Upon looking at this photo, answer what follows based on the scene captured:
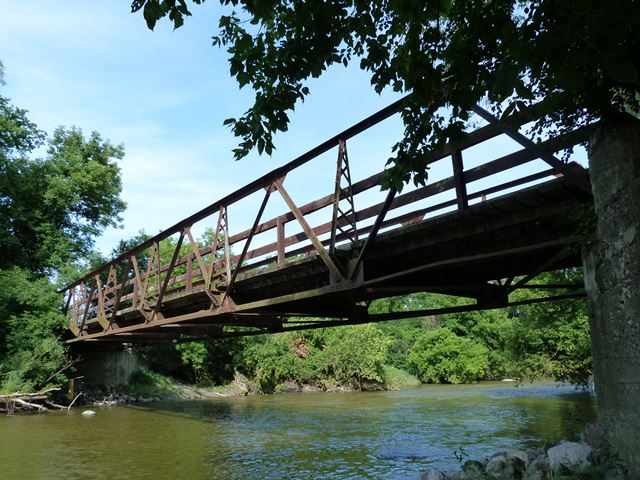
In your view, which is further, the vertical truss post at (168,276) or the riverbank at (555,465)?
the vertical truss post at (168,276)

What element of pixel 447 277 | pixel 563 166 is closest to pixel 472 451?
pixel 447 277

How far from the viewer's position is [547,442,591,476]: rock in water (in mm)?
6047

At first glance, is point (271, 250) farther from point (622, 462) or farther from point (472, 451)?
point (622, 462)

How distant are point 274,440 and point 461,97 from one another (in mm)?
11704

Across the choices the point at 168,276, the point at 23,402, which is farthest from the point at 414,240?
the point at 23,402

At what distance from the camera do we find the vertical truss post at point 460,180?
24.7 ft

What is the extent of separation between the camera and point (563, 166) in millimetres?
6320

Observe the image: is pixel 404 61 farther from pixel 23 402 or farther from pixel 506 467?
pixel 23 402

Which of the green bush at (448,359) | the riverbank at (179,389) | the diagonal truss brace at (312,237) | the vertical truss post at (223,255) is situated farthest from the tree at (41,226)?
the green bush at (448,359)

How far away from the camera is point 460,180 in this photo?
7.53 metres

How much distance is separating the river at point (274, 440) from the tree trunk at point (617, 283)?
15.2 ft

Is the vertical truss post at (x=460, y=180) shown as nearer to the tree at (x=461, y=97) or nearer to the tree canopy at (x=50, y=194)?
the tree at (x=461, y=97)

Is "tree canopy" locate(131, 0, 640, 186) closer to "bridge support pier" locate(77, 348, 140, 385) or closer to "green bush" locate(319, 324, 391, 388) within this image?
"bridge support pier" locate(77, 348, 140, 385)

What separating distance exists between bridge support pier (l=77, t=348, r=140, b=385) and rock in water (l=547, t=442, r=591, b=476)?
28.4 metres
